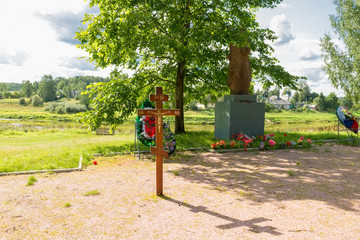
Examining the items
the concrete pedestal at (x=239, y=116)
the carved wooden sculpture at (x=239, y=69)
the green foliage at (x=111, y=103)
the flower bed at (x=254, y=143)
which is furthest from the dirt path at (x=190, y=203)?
the carved wooden sculpture at (x=239, y=69)

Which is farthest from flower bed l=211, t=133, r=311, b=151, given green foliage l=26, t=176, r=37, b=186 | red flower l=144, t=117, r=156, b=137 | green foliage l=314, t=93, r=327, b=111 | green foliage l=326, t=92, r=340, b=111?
green foliage l=326, t=92, r=340, b=111

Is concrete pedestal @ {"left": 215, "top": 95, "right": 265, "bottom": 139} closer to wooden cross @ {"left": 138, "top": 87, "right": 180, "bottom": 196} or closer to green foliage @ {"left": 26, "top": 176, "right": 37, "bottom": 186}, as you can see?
wooden cross @ {"left": 138, "top": 87, "right": 180, "bottom": 196}

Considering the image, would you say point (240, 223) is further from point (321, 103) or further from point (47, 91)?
point (47, 91)

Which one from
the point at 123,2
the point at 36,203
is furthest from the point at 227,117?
→ the point at 36,203

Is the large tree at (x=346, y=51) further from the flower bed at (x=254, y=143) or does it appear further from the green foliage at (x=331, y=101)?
the green foliage at (x=331, y=101)

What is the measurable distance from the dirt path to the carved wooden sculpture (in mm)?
5352

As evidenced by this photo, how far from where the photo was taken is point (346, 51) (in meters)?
28.5

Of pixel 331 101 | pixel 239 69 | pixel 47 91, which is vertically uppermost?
pixel 47 91

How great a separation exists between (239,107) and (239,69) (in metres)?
2.04

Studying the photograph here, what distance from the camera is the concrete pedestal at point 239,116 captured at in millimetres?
12828

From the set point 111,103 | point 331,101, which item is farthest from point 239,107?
point 331,101

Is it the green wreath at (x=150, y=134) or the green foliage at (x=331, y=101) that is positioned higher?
the green foliage at (x=331, y=101)

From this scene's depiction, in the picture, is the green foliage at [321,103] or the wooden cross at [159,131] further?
the green foliage at [321,103]

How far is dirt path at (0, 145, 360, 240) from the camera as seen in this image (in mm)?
4566
